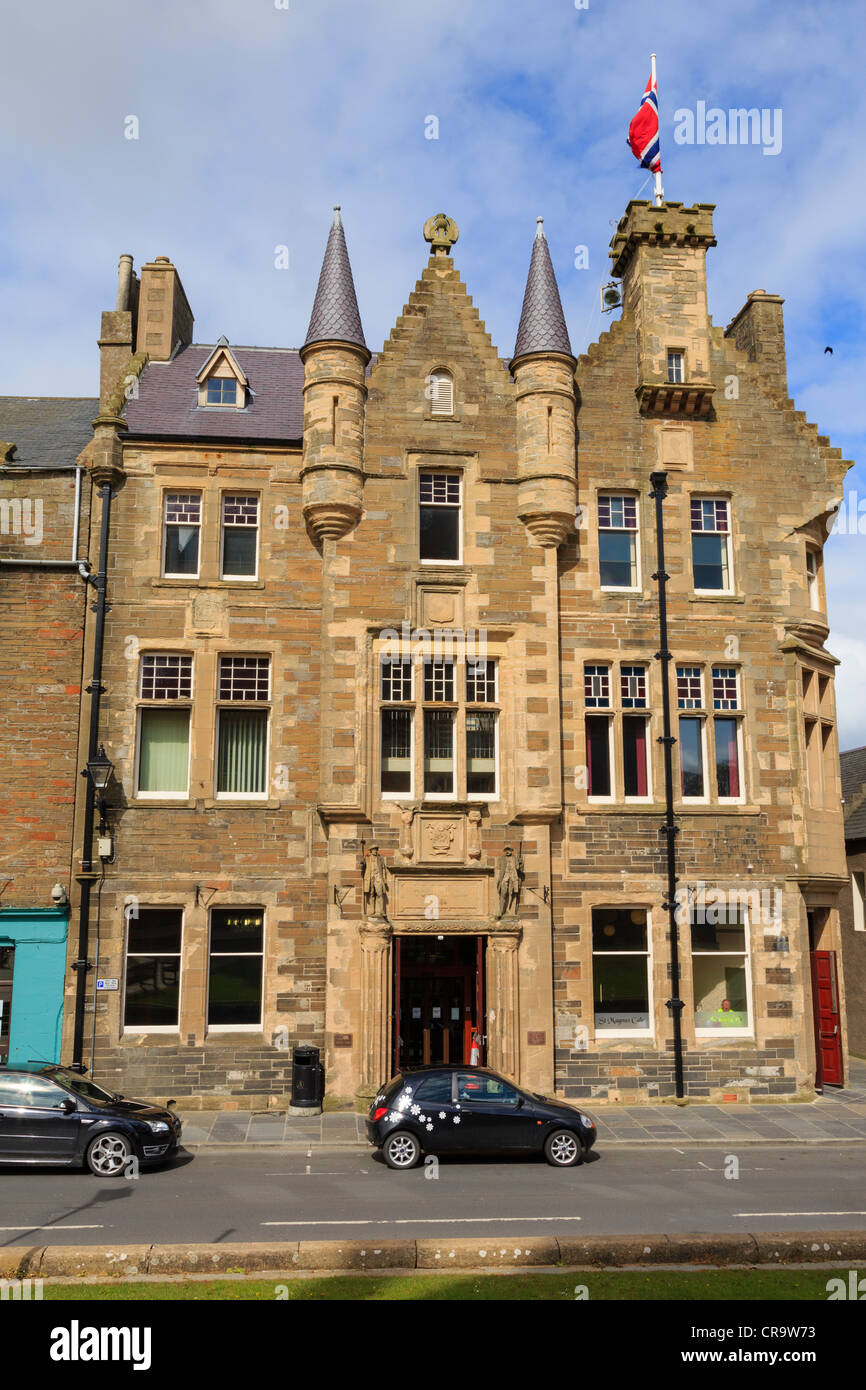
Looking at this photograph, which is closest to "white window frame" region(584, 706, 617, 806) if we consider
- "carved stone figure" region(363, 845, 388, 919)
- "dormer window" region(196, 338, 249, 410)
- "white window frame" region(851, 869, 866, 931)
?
"carved stone figure" region(363, 845, 388, 919)

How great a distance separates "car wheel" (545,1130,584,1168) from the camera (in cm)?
1770

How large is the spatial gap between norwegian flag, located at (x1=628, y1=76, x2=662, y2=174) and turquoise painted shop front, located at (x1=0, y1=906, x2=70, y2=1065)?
22.4 m

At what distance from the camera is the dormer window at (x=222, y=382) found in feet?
85.1

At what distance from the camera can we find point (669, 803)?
23734 millimetres

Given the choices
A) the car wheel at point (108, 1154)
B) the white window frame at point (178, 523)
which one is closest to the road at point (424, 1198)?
the car wheel at point (108, 1154)

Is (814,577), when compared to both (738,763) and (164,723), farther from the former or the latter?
(164,723)

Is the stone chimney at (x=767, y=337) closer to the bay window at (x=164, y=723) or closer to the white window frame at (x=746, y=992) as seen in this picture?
the white window frame at (x=746, y=992)

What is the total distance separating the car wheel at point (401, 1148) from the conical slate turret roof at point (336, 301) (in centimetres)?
1626

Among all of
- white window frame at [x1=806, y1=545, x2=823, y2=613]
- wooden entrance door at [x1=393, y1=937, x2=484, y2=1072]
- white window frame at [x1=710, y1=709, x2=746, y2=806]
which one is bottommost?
wooden entrance door at [x1=393, y1=937, x2=484, y2=1072]

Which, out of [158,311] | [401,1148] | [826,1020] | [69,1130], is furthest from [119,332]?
[826,1020]

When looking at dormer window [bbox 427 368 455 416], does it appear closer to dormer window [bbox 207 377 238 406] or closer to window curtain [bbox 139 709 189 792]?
dormer window [bbox 207 377 238 406]

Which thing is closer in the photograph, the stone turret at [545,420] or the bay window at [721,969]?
the bay window at [721,969]
